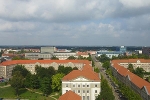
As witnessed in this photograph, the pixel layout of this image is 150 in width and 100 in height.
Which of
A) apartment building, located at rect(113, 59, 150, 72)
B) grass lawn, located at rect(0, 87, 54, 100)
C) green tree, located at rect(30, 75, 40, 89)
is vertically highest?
apartment building, located at rect(113, 59, 150, 72)

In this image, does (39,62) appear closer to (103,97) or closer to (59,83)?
(59,83)

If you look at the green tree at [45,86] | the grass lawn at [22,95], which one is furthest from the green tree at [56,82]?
the grass lawn at [22,95]

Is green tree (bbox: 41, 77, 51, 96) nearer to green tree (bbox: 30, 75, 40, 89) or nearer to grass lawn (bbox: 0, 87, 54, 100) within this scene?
grass lawn (bbox: 0, 87, 54, 100)

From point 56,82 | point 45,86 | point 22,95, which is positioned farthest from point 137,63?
point 22,95

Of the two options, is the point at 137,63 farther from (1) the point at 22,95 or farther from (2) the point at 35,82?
(1) the point at 22,95

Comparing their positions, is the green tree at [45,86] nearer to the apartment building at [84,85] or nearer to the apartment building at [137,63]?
the apartment building at [84,85]

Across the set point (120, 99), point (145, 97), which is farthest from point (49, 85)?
point (145, 97)

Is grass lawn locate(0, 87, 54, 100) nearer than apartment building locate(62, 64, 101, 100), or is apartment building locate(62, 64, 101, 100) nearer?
apartment building locate(62, 64, 101, 100)

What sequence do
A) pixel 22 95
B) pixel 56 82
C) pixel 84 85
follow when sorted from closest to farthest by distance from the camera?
1. pixel 84 85
2. pixel 22 95
3. pixel 56 82

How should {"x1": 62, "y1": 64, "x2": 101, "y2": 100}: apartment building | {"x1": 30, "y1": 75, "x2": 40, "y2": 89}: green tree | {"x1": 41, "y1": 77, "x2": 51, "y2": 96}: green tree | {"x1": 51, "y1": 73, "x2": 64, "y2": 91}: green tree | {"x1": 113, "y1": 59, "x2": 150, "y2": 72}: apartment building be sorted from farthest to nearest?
{"x1": 113, "y1": 59, "x2": 150, "y2": 72}: apartment building, {"x1": 30, "y1": 75, "x2": 40, "y2": 89}: green tree, {"x1": 51, "y1": 73, "x2": 64, "y2": 91}: green tree, {"x1": 41, "y1": 77, "x2": 51, "y2": 96}: green tree, {"x1": 62, "y1": 64, "x2": 101, "y2": 100}: apartment building

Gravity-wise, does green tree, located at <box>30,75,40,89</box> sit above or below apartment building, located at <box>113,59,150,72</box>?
below

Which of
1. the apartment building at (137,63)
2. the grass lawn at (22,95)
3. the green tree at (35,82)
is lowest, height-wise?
the grass lawn at (22,95)

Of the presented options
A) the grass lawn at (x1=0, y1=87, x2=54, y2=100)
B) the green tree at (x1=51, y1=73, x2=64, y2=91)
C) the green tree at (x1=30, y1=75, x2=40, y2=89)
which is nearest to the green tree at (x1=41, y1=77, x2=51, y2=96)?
the grass lawn at (x1=0, y1=87, x2=54, y2=100)
